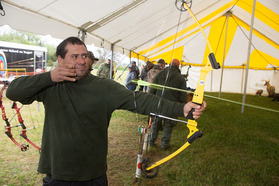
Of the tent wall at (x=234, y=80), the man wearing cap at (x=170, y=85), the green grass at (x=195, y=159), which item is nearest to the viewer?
the green grass at (x=195, y=159)

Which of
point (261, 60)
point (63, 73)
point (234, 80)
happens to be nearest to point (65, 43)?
point (63, 73)

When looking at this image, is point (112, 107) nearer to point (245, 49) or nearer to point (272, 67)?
point (245, 49)

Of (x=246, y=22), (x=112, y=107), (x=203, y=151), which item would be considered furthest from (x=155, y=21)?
(x=246, y=22)

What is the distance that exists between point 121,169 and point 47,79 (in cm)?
190

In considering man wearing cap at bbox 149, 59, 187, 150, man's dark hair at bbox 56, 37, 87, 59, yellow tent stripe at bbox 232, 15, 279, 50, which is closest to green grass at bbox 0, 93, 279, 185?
man wearing cap at bbox 149, 59, 187, 150

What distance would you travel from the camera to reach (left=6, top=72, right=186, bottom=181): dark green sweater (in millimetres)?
948

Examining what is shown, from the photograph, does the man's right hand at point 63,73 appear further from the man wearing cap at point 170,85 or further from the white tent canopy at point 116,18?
the man wearing cap at point 170,85

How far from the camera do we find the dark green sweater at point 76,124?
948 mm

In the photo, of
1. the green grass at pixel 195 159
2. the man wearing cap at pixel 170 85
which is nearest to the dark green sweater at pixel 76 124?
the green grass at pixel 195 159

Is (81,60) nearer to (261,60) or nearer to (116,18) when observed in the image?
(116,18)

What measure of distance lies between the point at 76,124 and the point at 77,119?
1.1 inches

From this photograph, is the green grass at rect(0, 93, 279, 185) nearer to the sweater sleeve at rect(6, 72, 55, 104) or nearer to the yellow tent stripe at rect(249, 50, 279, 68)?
the sweater sleeve at rect(6, 72, 55, 104)

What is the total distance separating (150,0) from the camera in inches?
113

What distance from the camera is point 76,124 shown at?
965 mm
